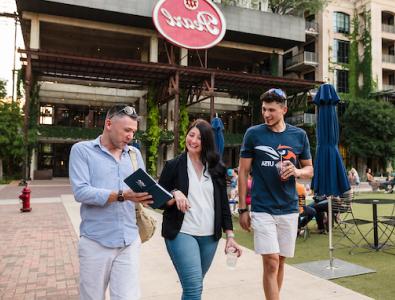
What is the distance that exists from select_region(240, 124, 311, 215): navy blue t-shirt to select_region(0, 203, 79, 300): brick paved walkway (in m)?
2.81

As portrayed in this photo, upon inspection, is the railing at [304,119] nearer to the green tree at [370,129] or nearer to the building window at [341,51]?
the green tree at [370,129]

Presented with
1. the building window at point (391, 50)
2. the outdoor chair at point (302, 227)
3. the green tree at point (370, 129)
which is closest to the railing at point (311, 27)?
the green tree at point (370, 129)

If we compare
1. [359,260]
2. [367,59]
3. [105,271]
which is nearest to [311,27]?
[367,59]

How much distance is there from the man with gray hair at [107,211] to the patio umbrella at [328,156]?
3573 millimetres

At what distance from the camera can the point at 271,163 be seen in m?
3.36

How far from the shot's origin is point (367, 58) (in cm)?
4044

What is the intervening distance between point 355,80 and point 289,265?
3951 centimetres

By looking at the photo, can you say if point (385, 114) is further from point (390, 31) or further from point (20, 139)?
point (20, 139)

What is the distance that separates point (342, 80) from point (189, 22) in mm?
21346

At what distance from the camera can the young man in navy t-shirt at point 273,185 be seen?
331 cm

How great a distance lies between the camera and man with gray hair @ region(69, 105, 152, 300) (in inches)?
95.1

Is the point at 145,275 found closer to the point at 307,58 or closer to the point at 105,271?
the point at 105,271

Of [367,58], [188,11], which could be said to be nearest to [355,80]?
[367,58]

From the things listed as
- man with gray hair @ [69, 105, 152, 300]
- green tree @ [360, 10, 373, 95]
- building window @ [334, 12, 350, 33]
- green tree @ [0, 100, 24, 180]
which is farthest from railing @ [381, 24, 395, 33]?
man with gray hair @ [69, 105, 152, 300]
